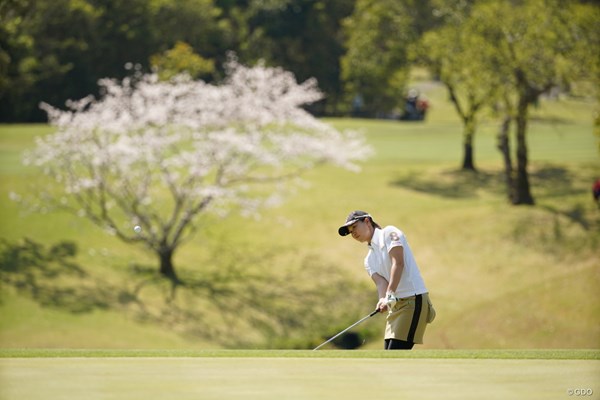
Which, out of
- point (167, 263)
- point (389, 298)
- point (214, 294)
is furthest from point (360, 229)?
point (167, 263)

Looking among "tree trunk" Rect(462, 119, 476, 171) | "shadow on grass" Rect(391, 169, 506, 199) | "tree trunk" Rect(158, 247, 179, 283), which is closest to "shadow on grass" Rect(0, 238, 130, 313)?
"tree trunk" Rect(158, 247, 179, 283)

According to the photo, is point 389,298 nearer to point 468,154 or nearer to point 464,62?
point 464,62

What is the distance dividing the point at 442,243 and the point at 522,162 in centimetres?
507

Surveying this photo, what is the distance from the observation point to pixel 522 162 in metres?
38.8

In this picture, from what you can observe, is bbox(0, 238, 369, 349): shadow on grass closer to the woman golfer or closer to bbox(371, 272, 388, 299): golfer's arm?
the woman golfer

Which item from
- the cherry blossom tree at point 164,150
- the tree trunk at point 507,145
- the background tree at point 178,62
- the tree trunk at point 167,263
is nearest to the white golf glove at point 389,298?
the cherry blossom tree at point 164,150

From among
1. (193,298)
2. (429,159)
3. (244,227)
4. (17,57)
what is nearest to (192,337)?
(193,298)

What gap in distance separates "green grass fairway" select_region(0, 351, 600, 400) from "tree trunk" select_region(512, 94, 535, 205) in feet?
95.9

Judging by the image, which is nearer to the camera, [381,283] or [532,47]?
[381,283]

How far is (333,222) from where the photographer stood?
A: 38.4 m

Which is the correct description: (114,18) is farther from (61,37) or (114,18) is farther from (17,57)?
(17,57)

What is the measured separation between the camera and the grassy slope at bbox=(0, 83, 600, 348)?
2848 centimetres

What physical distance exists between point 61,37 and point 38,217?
84.8 ft

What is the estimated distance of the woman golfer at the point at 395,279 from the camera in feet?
34.4
